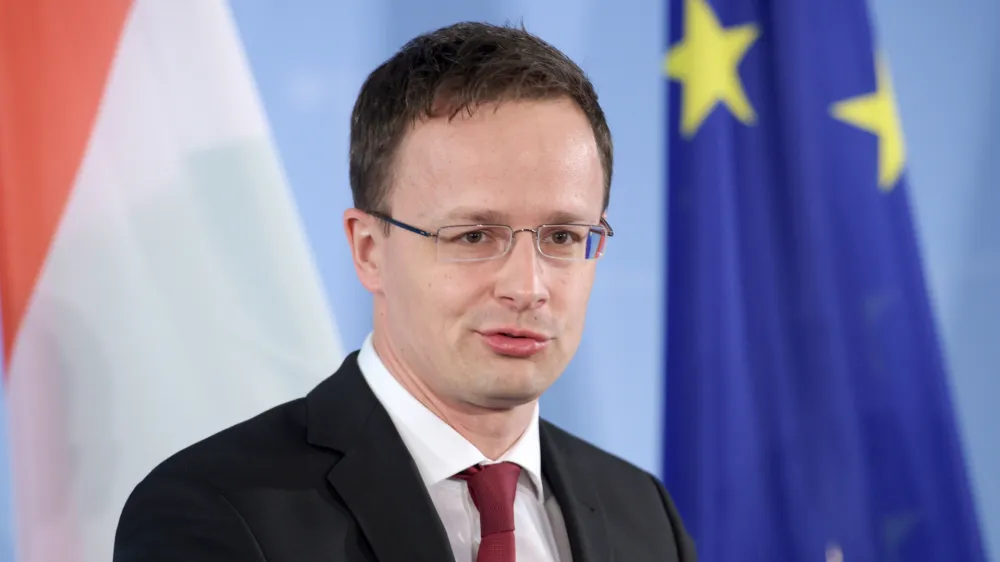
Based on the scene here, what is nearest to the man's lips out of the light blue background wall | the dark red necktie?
the dark red necktie

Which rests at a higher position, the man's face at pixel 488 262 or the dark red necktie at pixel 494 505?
the man's face at pixel 488 262

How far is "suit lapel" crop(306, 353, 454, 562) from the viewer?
1.71 metres

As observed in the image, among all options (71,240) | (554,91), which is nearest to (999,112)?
(554,91)

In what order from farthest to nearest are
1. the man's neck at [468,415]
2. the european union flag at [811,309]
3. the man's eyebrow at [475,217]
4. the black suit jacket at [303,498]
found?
the european union flag at [811,309] → the man's neck at [468,415] → the man's eyebrow at [475,217] → the black suit jacket at [303,498]

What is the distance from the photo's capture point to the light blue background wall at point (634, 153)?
2693 mm

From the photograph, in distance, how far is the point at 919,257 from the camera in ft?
9.79

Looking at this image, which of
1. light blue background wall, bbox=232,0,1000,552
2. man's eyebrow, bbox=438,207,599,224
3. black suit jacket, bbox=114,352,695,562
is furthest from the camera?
light blue background wall, bbox=232,0,1000,552

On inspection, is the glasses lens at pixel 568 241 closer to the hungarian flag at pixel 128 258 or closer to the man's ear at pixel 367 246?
the man's ear at pixel 367 246

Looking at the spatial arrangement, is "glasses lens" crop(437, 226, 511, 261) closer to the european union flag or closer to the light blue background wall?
the light blue background wall

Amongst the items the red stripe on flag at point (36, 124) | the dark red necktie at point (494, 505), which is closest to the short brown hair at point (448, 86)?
the dark red necktie at point (494, 505)

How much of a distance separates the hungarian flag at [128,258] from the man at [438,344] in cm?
59

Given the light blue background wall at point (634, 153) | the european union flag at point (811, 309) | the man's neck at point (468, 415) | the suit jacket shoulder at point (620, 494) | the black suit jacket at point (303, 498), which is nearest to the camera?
the black suit jacket at point (303, 498)

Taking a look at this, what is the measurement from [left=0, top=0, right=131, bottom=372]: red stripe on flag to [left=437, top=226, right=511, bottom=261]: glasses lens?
967 mm

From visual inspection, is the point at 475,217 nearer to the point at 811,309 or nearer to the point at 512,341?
the point at 512,341
